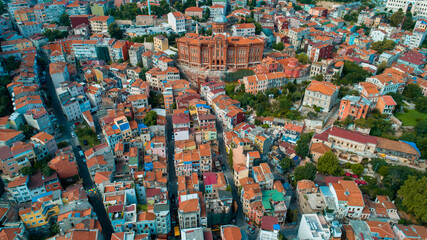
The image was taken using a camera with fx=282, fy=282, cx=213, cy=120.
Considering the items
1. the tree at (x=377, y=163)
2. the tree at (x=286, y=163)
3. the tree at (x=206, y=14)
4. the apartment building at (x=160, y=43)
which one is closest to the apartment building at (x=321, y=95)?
the tree at (x=377, y=163)

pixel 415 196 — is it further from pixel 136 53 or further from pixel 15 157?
pixel 136 53

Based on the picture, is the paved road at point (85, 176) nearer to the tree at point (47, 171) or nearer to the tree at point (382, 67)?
the tree at point (47, 171)

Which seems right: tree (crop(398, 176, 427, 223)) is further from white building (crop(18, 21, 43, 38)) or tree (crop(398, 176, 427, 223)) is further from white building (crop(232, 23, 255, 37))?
white building (crop(18, 21, 43, 38))

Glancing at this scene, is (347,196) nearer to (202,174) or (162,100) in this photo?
(202,174)

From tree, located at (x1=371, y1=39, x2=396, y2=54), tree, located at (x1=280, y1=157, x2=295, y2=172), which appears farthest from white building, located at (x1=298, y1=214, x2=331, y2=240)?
tree, located at (x1=371, y1=39, x2=396, y2=54)

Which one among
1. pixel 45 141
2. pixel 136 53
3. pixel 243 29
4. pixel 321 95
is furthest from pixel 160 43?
pixel 321 95

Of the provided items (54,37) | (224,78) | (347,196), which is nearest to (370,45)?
(224,78)
